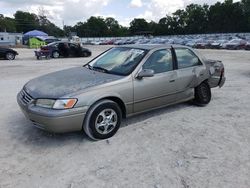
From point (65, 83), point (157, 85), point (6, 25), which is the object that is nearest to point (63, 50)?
point (157, 85)

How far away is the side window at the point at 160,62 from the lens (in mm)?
5188

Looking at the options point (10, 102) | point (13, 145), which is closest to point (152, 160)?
point (13, 145)

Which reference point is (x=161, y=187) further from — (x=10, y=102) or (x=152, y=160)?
(x=10, y=102)

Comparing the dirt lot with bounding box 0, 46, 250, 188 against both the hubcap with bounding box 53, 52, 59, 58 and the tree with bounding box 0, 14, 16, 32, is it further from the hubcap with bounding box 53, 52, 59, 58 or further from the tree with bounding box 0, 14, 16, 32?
the tree with bounding box 0, 14, 16, 32

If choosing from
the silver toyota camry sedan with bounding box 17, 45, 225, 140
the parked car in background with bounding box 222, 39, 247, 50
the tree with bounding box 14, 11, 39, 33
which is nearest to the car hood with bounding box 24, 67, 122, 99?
the silver toyota camry sedan with bounding box 17, 45, 225, 140

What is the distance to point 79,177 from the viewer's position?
3426mm

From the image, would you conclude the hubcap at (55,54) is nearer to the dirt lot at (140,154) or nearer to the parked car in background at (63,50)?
the parked car in background at (63,50)

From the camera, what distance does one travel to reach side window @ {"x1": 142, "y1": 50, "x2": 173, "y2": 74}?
5.19 meters

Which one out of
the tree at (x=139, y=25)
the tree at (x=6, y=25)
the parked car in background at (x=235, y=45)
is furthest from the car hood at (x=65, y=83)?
the tree at (x=139, y=25)

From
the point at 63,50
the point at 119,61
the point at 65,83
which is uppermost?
the point at 63,50

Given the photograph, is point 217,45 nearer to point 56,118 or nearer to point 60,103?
point 60,103

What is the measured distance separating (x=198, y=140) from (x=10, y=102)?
4664mm

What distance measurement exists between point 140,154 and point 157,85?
1616mm

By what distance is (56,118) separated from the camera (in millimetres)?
4031
